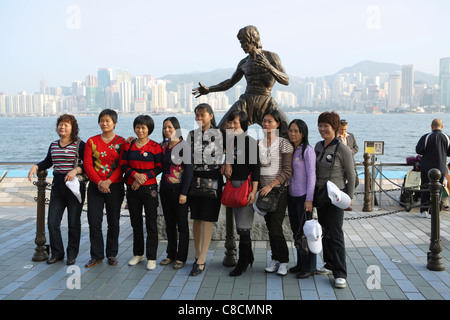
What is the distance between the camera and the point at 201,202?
4602 millimetres

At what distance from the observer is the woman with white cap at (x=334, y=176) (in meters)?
4.14

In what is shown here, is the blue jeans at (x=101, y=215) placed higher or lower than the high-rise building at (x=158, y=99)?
lower

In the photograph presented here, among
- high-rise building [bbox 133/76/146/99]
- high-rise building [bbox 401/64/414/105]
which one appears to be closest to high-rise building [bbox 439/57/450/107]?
high-rise building [bbox 401/64/414/105]

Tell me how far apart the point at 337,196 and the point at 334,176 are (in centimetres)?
26

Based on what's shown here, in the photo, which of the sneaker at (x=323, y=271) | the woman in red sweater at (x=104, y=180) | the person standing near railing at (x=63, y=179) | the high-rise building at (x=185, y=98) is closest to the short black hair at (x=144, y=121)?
the woman in red sweater at (x=104, y=180)

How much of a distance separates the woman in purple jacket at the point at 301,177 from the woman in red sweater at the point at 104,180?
188 centimetres

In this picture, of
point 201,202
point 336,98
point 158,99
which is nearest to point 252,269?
point 201,202

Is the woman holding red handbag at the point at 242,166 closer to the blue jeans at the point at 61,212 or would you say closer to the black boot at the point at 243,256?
the black boot at the point at 243,256

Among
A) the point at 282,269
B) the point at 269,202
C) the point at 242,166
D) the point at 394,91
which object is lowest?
the point at 282,269

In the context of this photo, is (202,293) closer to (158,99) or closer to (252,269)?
(252,269)

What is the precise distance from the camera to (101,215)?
4953mm

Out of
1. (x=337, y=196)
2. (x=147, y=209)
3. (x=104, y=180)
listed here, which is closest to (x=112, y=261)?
(x=147, y=209)

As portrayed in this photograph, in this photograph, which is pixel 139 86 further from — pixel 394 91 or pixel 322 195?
pixel 322 195

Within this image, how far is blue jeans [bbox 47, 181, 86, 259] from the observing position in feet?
16.2
